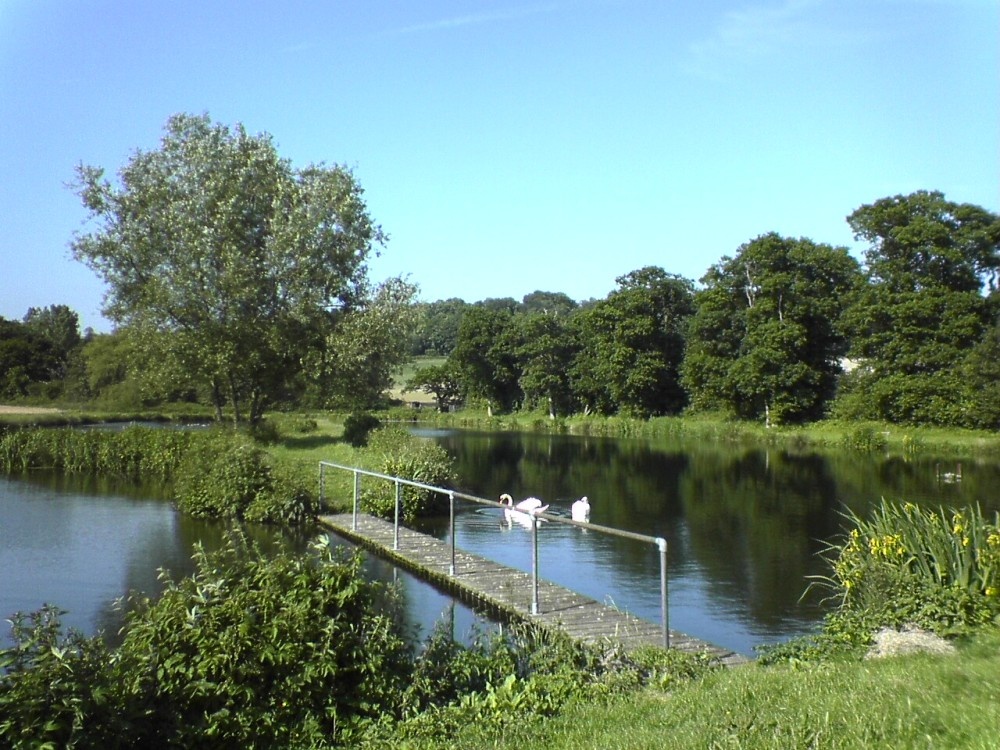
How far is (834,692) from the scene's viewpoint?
5.55m

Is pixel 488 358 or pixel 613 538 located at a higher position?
pixel 488 358

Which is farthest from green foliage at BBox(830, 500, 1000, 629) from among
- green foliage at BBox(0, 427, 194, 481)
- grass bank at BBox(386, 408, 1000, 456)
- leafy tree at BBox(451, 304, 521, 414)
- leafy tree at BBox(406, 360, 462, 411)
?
leafy tree at BBox(406, 360, 462, 411)

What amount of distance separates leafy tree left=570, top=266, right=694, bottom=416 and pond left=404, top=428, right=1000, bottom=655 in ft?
64.7

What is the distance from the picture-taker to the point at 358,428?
2902cm

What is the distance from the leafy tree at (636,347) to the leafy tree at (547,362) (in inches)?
61.5

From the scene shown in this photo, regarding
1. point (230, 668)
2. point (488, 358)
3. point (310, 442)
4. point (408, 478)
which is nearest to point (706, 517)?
point (408, 478)

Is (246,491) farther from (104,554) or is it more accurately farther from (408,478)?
(104,554)

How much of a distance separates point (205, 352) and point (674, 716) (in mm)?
25301

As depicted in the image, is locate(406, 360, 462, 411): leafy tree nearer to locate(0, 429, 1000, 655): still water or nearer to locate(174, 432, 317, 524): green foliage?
locate(0, 429, 1000, 655): still water

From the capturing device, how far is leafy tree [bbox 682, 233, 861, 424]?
169ft

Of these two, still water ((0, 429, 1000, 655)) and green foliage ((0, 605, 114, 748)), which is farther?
still water ((0, 429, 1000, 655))

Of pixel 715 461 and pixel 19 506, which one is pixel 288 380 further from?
pixel 715 461

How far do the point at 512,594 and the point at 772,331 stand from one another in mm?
43617

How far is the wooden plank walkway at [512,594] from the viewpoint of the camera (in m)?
8.91
